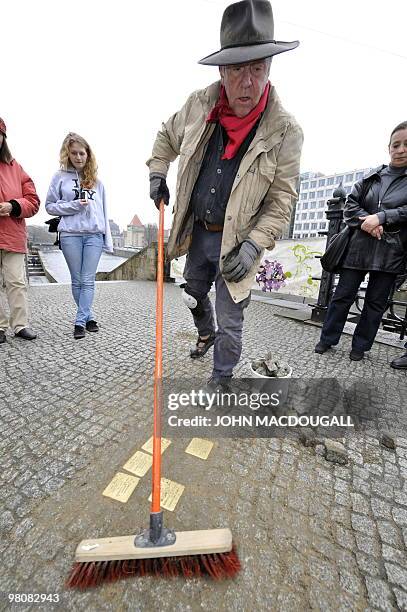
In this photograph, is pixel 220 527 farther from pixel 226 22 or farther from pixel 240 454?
pixel 226 22

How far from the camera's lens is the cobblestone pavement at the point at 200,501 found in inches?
41.2

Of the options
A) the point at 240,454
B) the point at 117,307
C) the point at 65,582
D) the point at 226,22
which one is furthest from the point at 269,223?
the point at 117,307

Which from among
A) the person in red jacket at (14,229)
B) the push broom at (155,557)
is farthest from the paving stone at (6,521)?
the person in red jacket at (14,229)

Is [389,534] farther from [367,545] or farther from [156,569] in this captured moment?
[156,569]

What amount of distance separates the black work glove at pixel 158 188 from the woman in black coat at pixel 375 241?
1.84 m

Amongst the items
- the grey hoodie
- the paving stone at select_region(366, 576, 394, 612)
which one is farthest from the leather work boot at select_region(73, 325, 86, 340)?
the paving stone at select_region(366, 576, 394, 612)

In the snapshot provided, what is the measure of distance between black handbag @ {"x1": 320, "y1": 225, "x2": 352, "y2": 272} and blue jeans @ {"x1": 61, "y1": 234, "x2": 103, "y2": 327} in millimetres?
2535

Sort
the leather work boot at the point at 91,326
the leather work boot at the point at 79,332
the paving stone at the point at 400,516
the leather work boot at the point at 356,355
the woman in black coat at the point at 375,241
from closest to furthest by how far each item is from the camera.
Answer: the paving stone at the point at 400,516
the woman in black coat at the point at 375,241
the leather work boot at the point at 356,355
the leather work boot at the point at 79,332
the leather work boot at the point at 91,326

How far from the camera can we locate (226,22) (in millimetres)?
1588

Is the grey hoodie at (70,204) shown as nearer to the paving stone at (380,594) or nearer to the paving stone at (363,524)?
the paving stone at (363,524)

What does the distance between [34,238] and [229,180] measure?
44403 millimetres

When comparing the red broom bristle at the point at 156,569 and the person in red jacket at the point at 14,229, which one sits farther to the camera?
the person in red jacket at the point at 14,229

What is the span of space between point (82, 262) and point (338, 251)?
9.19ft

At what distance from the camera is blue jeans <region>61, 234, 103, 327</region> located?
10.5ft
